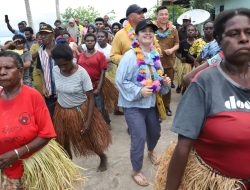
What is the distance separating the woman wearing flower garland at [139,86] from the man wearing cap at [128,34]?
3.23 feet

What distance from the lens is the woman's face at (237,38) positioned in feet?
4.85

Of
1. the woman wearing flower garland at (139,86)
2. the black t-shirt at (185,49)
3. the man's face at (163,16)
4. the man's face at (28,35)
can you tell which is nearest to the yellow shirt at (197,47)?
the black t-shirt at (185,49)

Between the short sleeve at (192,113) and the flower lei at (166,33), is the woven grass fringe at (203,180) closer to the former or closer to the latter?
the short sleeve at (192,113)

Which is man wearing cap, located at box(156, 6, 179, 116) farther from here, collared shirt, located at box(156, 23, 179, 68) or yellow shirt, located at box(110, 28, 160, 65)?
yellow shirt, located at box(110, 28, 160, 65)

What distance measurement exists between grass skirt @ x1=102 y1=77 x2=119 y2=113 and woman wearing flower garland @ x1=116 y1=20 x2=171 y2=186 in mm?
2166

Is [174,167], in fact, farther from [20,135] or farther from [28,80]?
[28,80]

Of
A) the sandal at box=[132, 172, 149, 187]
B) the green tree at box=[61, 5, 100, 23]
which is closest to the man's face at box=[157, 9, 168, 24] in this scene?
the sandal at box=[132, 172, 149, 187]

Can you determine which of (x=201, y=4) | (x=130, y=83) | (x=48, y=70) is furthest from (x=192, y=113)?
(x=201, y=4)

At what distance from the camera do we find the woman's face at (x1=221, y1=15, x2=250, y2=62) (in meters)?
1.48

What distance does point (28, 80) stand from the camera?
4.92m

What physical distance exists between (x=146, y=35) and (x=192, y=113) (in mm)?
2320

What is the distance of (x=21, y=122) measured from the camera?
90.2 inches

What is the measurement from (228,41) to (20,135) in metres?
1.58

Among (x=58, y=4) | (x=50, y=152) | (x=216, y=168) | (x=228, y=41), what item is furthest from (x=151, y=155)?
(x=58, y=4)
